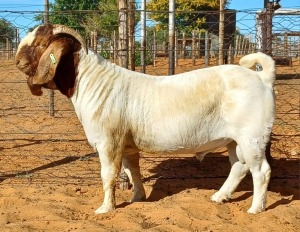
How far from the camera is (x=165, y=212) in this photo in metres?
5.61

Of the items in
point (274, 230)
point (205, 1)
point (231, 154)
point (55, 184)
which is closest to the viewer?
point (274, 230)

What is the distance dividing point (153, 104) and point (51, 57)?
1.22 metres

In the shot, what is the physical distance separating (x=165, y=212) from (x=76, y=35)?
2.20m

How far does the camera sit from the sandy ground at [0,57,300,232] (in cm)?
530

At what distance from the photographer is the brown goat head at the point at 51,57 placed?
5535 mm

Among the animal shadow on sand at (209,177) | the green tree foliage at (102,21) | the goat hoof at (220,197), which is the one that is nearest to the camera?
the goat hoof at (220,197)

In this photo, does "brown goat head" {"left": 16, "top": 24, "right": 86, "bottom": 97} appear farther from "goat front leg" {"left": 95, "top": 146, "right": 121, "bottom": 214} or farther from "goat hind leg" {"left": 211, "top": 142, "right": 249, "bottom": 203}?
"goat hind leg" {"left": 211, "top": 142, "right": 249, "bottom": 203}

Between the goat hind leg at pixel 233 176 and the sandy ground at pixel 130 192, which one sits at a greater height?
the goat hind leg at pixel 233 176

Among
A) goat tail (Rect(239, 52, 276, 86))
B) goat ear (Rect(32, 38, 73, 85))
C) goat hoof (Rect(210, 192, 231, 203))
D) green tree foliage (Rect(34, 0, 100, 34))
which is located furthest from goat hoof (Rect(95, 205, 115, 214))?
green tree foliage (Rect(34, 0, 100, 34))

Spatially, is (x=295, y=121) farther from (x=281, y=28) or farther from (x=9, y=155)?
(x=9, y=155)

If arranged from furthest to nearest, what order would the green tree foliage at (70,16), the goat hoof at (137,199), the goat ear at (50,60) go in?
the green tree foliage at (70,16) < the goat hoof at (137,199) < the goat ear at (50,60)

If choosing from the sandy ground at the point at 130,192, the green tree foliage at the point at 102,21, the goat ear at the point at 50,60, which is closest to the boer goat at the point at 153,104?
the goat ear at the point at 50,60

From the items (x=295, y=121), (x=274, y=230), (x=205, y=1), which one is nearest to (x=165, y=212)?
(x=274, y=230)

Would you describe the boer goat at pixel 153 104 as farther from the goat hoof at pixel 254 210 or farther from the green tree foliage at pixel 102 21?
the green tree foliage at pixel 102 21
